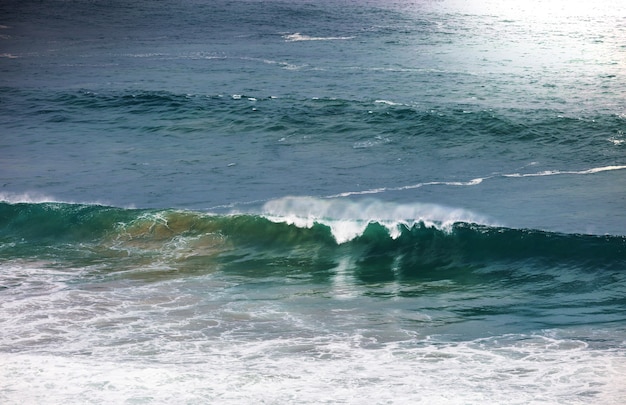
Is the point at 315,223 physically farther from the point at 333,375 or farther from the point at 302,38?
the point at 302,38

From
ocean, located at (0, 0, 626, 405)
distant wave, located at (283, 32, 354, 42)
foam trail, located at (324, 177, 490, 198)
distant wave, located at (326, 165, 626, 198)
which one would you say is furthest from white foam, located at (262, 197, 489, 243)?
distant wave, located at (283, 32, 354, 42)

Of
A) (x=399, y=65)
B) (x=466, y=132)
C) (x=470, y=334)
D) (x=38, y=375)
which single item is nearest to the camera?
(x=38, y=375)

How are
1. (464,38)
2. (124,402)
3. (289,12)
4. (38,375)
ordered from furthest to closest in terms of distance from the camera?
(289,12)
(464,38)
(38,375)
(124,402)

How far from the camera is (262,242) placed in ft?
54.2

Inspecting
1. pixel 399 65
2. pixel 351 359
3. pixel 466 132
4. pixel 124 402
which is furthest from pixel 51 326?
pixel 399 65

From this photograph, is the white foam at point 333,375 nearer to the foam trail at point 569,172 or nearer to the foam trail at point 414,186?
the foam trail at point 414,186

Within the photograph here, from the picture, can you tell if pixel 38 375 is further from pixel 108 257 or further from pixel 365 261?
pixel 365 261

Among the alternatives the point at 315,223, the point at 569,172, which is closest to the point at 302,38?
the point at 569,172

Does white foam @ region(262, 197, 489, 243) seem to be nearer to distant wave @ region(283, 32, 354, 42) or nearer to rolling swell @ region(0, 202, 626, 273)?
rolling swell @ region(0, 202, 626, 273)

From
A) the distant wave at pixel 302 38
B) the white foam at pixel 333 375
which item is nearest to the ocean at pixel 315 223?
the white foam at pixel 333 375

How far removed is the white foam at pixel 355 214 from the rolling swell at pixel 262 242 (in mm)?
106

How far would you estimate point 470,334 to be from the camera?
11.5 metres

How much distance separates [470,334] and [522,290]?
2.59m

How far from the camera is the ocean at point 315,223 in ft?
33.9
